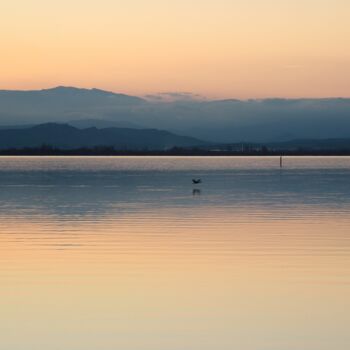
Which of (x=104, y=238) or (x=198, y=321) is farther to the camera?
(x=104, y=238)

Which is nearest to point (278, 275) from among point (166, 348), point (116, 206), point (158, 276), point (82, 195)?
point (158, 276)

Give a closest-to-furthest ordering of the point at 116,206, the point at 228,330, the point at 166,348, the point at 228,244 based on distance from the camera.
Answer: the point at 166,348 < the point at 228,330 < the point at 228,244 < the point at 116,206

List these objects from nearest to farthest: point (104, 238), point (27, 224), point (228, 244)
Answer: point (228, 244), point (104, 238), point (27, 224)

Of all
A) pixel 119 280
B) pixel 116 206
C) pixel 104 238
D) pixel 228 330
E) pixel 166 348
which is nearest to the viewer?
pixel 166 348

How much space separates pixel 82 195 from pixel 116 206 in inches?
323

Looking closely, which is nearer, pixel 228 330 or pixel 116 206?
pixel 228 330

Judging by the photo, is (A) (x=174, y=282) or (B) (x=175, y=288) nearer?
(B) (x=175, y=288)

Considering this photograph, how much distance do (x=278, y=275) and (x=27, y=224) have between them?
11414 millimetres

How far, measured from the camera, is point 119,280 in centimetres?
1472

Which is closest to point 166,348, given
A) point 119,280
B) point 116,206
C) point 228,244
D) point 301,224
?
point 119,280

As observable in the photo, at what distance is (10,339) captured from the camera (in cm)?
1081

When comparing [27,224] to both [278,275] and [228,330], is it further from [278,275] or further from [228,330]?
[228,330]

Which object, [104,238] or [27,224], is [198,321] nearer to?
[104,238]

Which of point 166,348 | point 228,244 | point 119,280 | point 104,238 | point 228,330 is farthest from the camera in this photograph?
point 104,238
